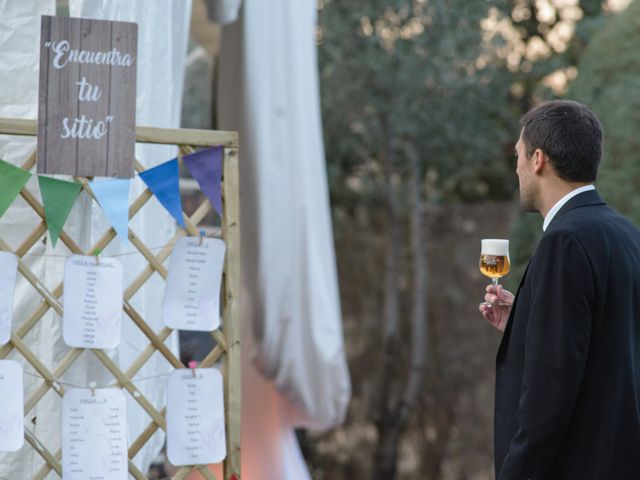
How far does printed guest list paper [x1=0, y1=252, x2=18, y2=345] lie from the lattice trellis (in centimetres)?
3

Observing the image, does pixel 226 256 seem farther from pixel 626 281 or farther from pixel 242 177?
pixel 242 177

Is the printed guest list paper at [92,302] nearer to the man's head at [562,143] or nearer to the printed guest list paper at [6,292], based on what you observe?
the printed guest list paper at [6,292]

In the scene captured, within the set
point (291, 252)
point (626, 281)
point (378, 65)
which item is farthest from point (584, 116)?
point (378, 65)

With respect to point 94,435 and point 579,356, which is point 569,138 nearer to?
point 579,356

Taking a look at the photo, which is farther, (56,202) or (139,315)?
(139,315)

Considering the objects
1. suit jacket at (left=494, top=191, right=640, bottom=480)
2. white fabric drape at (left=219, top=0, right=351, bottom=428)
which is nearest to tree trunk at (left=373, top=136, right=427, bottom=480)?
white fabric drape at (left=219, top=0, right=351, bottom=428)

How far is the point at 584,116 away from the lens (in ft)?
6.10

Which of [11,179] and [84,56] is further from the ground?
[84,56]

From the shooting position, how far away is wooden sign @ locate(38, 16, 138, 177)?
219 cm

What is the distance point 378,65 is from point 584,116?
3.24 meters

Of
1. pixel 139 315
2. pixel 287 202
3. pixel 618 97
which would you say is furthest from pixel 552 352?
pixel 618 97

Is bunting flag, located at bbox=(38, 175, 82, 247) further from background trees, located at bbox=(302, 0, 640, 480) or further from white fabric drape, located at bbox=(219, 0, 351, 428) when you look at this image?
background trees, located at bbox=(302, 0, 640, 480)

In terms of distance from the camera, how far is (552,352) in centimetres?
173

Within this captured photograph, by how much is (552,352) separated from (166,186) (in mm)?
1028
